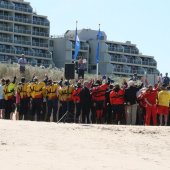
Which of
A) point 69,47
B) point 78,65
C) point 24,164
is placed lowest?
point 24,164

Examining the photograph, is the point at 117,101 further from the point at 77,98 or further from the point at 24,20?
the point at 24,20

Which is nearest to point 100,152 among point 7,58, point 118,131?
point 118,131

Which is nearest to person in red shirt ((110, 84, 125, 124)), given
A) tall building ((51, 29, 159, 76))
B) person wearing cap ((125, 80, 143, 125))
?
person wearing cap ((125, 80, 143, 125))

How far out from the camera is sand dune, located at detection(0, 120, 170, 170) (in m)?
13.1

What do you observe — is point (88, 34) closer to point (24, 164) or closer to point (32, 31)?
point (32, 31)

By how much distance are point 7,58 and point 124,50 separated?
125ft

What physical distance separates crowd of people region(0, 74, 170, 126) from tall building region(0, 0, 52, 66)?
68677 millimetres

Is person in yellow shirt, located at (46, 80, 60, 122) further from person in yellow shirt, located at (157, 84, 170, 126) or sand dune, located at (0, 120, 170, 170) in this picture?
sand dune, located at (0, 120, 170, 170)

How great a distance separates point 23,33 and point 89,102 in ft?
260

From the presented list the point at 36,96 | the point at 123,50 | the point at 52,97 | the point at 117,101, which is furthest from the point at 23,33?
the point at 117,101

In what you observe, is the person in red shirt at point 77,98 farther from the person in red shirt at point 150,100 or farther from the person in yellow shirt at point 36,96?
the person in red shirt at point 150,100

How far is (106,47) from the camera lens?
392ft

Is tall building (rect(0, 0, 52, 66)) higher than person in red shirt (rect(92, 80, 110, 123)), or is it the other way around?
tall building (rect(0, 0, 52, 66))

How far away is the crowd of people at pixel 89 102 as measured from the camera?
24.5 m
